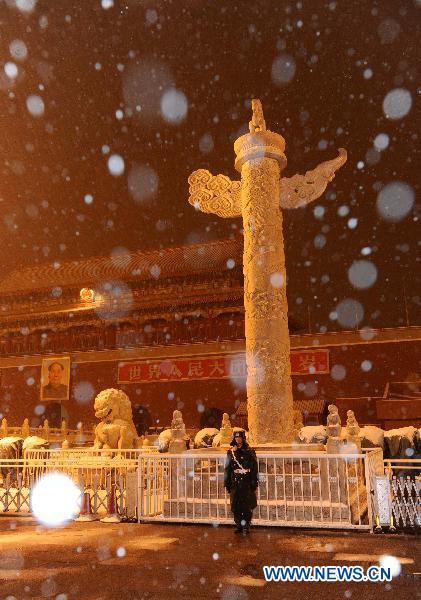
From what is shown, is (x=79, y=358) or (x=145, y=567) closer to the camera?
(x=145, y=567)

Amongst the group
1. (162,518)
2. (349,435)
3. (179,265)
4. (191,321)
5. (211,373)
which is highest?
(179,265)

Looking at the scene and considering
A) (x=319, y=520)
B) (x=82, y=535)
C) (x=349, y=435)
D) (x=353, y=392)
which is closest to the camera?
(x=82, y=535)

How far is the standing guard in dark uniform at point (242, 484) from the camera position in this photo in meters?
6.48

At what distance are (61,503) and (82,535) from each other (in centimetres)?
223

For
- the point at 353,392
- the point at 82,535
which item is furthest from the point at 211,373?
the point at 82,535

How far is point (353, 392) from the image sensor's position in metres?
19.5

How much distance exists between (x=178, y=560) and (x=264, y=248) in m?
5.55

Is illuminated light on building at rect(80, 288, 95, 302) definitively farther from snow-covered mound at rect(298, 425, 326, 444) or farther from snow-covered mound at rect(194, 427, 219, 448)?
snow-covered mound at rect(298, 425, 326, 444)

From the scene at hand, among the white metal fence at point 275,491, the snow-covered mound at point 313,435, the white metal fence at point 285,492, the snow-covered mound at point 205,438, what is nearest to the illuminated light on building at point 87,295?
the snow-covered mound at point 205,438

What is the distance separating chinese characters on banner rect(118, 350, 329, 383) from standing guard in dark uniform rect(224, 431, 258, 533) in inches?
553

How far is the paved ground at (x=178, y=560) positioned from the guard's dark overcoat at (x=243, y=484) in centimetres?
31

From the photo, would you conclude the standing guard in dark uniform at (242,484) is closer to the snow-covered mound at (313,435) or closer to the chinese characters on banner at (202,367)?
the snow-covered mound at (313,435)

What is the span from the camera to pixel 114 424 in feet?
36.2

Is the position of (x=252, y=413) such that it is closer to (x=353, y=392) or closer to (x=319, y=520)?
(x=319, y=520)
